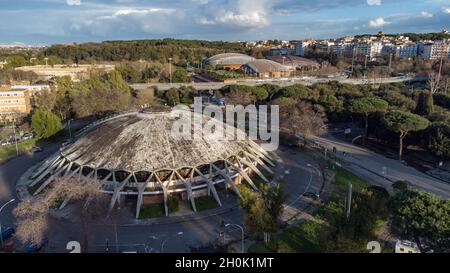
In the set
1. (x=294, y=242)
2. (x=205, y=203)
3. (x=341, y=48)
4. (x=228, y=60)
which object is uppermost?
(x=341, y=48)

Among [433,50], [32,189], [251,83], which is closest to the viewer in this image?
[32,189]

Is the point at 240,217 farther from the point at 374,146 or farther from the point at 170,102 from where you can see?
the point at 170,102

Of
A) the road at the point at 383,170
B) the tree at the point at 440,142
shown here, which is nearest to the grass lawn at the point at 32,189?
the road at the point at 383,170

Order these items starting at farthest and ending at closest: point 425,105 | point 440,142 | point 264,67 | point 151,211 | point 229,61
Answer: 1. point 229,61
2. point 264,67
3. point 425,105
4. point 440,142
5. point 151,211

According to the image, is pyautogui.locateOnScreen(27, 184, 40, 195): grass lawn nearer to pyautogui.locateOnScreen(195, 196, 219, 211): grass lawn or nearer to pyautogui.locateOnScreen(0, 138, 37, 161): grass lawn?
pyautogui.locateOnScreen(0, 138, 37, 161): grass lawn

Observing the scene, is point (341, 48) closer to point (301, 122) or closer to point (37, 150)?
point (301, 122)

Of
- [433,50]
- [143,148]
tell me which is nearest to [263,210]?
[143,148]

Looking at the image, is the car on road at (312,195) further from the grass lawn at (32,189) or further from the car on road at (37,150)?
the car on road at (37,150)
